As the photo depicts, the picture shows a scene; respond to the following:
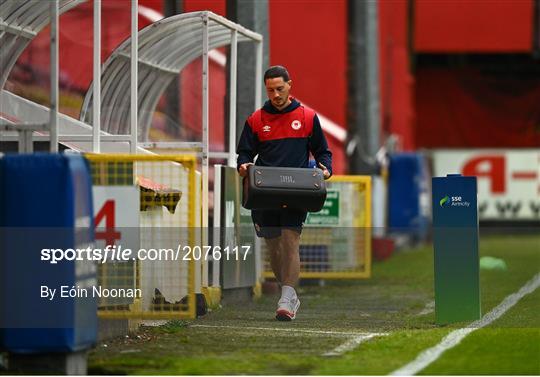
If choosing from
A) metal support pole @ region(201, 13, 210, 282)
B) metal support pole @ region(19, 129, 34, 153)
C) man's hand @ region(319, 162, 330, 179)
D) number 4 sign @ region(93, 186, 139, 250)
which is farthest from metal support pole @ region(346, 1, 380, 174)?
metal support pole @ region(19, 129, 34, 153)

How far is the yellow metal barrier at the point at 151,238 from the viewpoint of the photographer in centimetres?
1009

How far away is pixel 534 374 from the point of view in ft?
28.7

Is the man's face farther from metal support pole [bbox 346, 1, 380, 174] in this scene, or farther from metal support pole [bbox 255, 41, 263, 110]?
metal support pole [bbox 346, 1, 380, 174]

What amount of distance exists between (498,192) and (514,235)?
1.58 metres

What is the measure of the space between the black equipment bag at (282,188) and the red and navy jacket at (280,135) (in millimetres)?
295

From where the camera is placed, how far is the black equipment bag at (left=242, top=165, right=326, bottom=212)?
38.3 ft

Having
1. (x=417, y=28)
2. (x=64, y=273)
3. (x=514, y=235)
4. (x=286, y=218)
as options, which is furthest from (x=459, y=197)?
(x=417, y=28)

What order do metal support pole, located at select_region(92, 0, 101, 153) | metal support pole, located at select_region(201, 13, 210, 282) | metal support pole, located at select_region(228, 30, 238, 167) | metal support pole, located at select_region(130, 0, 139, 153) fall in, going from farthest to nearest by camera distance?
metal support pole, located at select_region(228, 30, 238, 167) → metal support pole, located at select_region(201, 13, 210, 282) → metal support pole, located at select_region(130, 0, 139, 153) → metal support pole, located at select_region(92, 0, 101, 153)

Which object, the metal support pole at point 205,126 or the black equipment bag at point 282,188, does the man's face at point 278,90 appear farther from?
the metal support pole at point 205,126

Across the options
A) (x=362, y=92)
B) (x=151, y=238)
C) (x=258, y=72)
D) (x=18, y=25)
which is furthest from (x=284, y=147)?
(x=362, y=92)

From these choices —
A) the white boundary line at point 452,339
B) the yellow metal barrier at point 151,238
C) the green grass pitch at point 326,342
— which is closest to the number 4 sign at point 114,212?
the yellow metal barrier at point 151,238

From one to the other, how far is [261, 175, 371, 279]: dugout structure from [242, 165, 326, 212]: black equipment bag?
520 centimetres

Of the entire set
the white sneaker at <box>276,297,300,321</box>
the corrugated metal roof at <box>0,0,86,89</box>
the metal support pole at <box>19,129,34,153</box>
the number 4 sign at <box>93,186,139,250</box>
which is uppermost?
the corrugated metal roof at <box>0,0,86,89</box>

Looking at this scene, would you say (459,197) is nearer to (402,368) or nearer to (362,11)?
(402,368)
